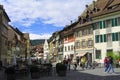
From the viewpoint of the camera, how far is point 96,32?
72625 mm

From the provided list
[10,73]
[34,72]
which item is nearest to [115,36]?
[34,72]

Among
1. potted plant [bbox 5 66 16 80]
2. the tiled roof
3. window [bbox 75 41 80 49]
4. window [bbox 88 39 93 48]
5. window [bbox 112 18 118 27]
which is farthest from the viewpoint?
window [bbox 75 41 80 49]

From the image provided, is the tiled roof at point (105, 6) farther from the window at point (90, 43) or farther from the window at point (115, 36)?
the window at point (90, 43)

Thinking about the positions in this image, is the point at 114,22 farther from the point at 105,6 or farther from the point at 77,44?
→ the point at 77,44

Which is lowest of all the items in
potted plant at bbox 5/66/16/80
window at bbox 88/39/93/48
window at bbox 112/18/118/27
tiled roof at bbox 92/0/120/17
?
potted plant at bbox 5/66/16/80

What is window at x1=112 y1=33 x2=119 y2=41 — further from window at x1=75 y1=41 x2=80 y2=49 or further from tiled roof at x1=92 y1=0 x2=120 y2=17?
window at x1=75 y1=41 x2=80 y2=49

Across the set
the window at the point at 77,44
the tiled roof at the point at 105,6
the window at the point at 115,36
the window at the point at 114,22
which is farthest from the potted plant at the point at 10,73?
the window at the point at 77,44

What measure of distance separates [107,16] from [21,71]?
123ft

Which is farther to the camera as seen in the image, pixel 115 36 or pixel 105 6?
pixel 105 6

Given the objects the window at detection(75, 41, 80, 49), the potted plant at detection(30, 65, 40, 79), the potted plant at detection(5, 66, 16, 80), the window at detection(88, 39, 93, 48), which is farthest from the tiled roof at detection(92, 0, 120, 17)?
the potted plant at detection(5, 66, 16, 80)

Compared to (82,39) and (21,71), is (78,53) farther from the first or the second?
(21,71)

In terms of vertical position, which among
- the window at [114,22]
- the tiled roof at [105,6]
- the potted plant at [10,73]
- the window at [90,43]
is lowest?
the potted plant at [10,73]

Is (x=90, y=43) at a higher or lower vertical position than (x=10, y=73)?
higher

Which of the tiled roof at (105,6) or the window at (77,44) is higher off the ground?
the tiled roof at (105,6)
